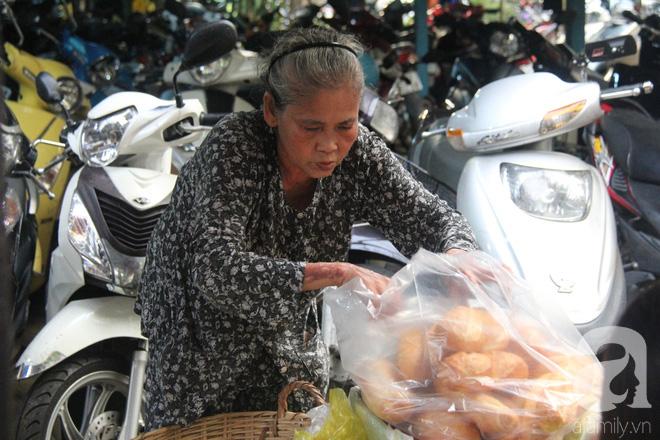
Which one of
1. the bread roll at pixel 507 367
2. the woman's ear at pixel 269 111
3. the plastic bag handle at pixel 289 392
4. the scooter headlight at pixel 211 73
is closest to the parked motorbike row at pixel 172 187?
the woman's ear at pixel 269 111

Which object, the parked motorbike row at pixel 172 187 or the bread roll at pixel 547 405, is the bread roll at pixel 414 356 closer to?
the bread roll at pixel 547 405

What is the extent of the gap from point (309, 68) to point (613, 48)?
7.29ft

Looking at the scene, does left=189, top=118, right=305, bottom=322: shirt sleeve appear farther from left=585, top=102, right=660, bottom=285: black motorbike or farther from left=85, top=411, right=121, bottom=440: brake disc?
left=585, top=102, right=660, bottom=285: black motorbike

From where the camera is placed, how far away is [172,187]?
2.85 meters

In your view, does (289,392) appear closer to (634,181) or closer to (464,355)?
(464,355)

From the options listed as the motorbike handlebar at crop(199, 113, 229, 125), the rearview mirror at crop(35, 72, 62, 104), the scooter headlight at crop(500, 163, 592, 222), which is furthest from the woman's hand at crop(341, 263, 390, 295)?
the rearview mirror at crop(35, 72, 62, 104)

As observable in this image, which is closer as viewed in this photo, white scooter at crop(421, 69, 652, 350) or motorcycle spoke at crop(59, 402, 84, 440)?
motorcycle spoke at crop(59, 402, 84, 440)

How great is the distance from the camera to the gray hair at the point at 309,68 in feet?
5.08

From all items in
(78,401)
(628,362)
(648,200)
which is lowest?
(628,362)

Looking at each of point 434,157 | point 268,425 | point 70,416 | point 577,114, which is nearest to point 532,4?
point 434,157

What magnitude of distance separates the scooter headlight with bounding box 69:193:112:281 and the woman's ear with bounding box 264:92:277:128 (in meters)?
1.17

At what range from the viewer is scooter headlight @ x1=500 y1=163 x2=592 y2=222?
2.95m

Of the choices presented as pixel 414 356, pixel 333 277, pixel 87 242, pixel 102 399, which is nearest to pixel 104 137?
pixel 87 242

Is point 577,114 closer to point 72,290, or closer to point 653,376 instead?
point 653,376
